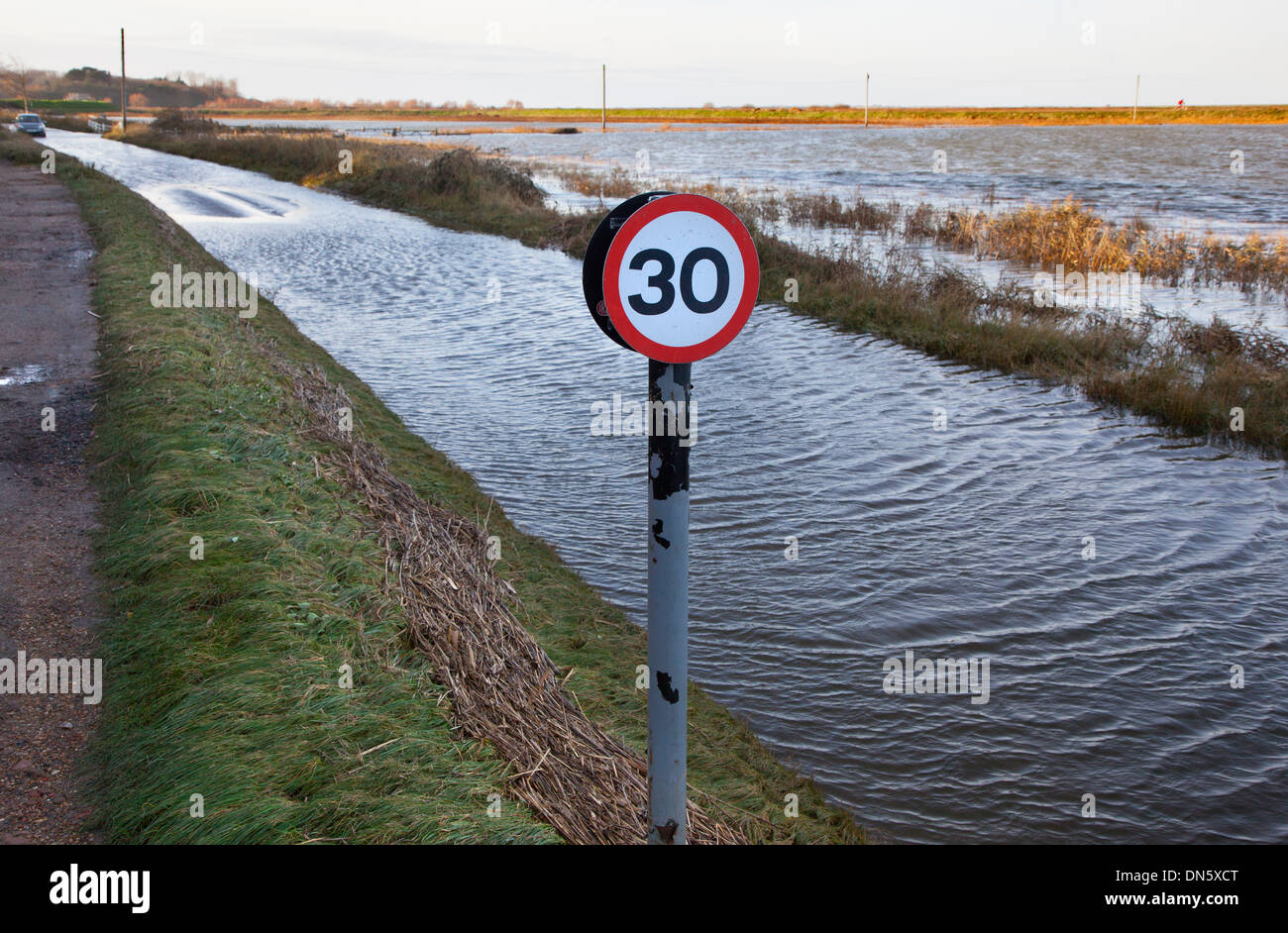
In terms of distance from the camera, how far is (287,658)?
4.37 metres

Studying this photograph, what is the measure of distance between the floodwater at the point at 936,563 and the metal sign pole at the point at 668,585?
2.35m

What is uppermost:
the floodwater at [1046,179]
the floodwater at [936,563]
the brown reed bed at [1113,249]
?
the floodwater at [1046,179]

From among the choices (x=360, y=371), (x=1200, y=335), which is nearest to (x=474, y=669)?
(x=360, y=371)

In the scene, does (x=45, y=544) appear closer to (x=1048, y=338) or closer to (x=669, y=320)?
(x=669, y=320)

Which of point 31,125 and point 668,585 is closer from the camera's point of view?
point 668,585

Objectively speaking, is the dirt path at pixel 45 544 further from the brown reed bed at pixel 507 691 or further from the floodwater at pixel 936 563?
the floodwater at pixel 936 563

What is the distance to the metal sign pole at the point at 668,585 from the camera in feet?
9.77

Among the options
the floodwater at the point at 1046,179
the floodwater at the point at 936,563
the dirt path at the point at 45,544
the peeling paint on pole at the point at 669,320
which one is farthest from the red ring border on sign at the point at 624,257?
the floodwater at the point at 1046,179

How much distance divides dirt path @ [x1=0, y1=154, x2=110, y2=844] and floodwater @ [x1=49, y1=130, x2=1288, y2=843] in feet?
11.3

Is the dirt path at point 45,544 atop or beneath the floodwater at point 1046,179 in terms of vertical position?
beneath

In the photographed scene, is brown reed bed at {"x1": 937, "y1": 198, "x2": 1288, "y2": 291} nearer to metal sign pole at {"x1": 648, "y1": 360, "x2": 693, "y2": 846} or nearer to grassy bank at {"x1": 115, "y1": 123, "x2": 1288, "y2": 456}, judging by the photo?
grassy bank at {"x1": 115, "y1": 123, "x2": 1288, "y2": 456}

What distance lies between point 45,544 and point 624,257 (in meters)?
4.49

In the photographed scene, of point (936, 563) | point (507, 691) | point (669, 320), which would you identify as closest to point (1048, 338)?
point (936, 563)

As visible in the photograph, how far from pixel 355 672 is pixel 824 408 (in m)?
8.73
